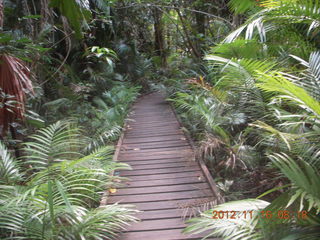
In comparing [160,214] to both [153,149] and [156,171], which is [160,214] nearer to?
[156,171]

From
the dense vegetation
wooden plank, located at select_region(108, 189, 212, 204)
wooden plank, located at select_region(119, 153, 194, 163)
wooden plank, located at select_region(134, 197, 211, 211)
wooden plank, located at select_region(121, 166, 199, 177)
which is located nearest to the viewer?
the dense vegetation

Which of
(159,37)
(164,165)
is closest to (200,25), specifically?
(159,37)

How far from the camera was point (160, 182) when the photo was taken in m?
3.65

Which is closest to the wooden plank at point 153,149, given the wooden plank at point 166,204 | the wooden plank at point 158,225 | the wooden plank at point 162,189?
the wooden plank at point 162,189

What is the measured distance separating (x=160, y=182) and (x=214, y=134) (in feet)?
3.83

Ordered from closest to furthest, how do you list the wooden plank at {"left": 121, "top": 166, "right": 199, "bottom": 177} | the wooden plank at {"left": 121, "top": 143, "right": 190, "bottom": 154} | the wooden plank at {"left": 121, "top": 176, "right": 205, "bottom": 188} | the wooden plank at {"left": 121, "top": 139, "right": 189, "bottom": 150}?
the wooden plank at {"left": 121, "top": 176, "right": 205, "bottom": 188}
the wooden plank at {"left": 121, "top": 166, "right": 199, "bottom": 177}
the wooden plank at {"left": 121, "top": 143, "right": 190, "bottom": 154}
the wooden plank at {"left": 121, "top": 139, "right": 189, "bottom": 150}

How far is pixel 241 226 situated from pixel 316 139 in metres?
1.01

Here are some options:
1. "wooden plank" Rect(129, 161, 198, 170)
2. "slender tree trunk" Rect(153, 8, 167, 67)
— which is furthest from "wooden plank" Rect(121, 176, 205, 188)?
"slender tree trunk" Rect(153, 8, 167, 67)

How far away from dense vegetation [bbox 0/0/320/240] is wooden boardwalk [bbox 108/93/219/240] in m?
0.19

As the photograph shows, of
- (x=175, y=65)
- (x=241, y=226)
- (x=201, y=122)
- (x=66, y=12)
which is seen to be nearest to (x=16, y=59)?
(x=66, y=12)

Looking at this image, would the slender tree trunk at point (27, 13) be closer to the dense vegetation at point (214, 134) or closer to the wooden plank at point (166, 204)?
the dense vegetation at point (214, 134)
